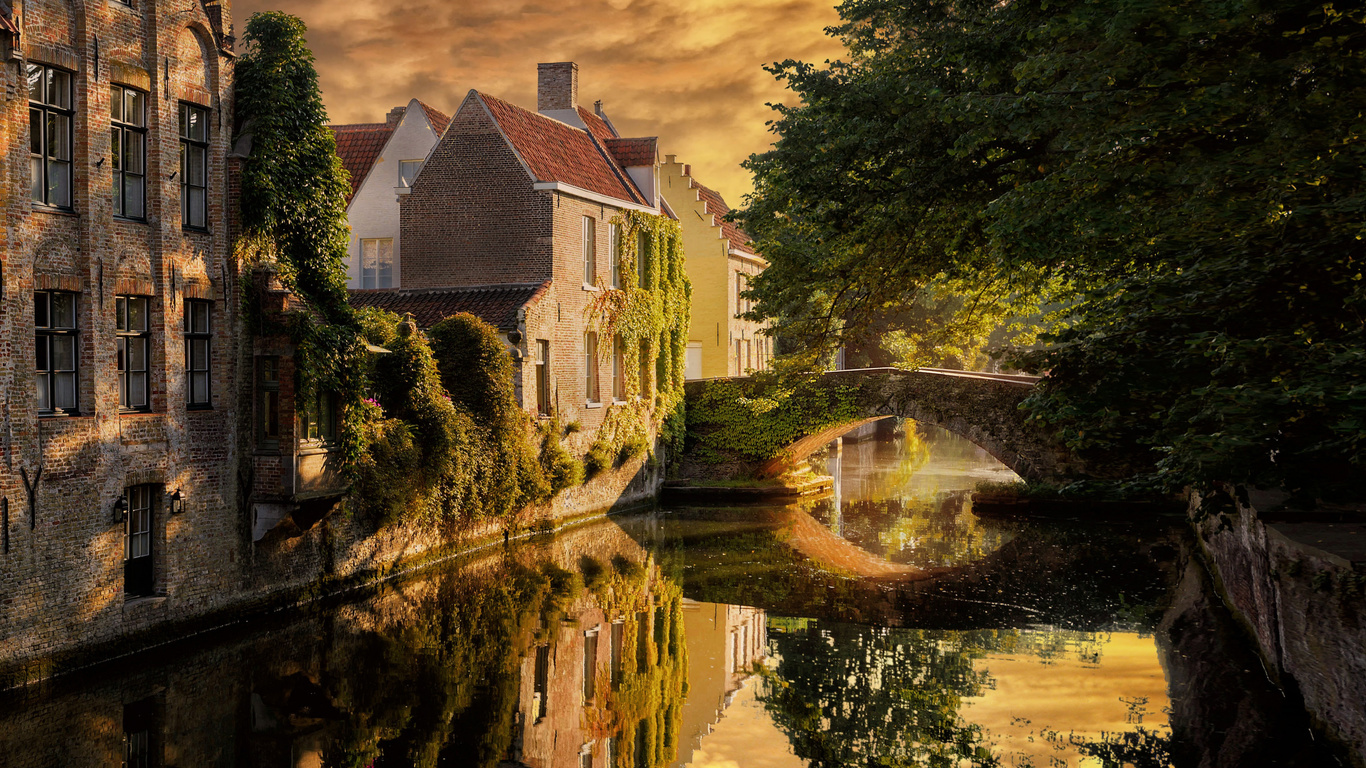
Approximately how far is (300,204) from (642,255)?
13.5 meters

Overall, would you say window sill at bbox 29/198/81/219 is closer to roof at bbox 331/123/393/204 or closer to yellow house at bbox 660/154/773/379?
roof at bbox 331/123/393/204

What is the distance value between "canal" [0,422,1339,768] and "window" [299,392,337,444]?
2336mm

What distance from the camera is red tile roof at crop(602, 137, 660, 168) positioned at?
29156 millimetres

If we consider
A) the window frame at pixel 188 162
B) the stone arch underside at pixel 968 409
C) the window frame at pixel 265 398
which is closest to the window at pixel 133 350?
the window frame at pixel 188 162

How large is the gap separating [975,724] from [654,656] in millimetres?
4146

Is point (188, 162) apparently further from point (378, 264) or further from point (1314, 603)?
point (378, 264)

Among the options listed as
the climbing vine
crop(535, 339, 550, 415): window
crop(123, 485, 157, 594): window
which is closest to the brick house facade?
crop(535, 339, 550, 415): window

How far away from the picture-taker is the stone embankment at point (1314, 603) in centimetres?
763

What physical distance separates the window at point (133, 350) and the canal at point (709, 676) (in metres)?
2.86

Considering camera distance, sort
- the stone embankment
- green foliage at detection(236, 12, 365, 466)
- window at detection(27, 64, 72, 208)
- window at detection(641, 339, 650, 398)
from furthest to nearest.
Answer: window at detection(641, 339, 650, 398) → green foliage at detection(236, 12, 365, 466) → window at detection(27, 64, 72, 208) → the stone embankment

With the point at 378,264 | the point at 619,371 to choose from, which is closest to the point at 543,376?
the point at 619,371

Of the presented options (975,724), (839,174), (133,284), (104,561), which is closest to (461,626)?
(104,561)

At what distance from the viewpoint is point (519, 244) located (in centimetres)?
2361

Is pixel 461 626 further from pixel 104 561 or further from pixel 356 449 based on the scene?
pixel 104 561
